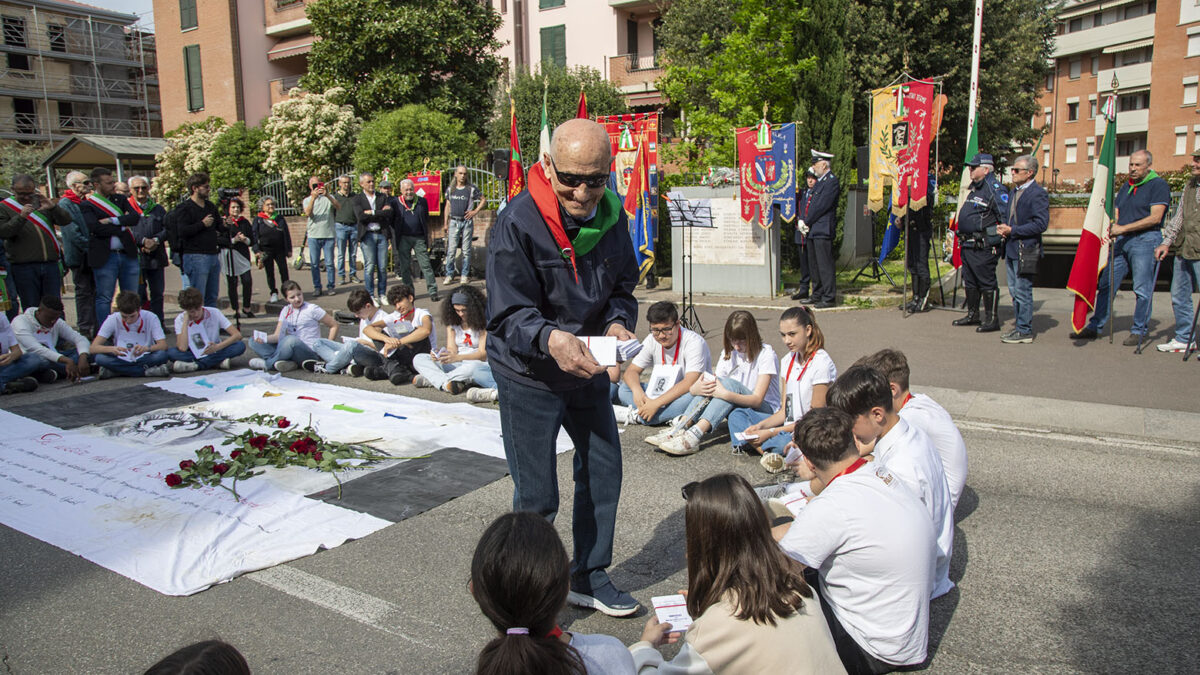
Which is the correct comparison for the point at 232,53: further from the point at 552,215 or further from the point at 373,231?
the point at 552,215

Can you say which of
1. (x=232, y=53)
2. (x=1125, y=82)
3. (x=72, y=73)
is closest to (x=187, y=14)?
(x=232, y=53)

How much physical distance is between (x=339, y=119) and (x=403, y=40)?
3103mm

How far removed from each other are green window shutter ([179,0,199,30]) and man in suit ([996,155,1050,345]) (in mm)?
37071

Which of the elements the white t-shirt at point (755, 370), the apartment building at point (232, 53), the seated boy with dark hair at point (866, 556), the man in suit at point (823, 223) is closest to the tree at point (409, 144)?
the man in suit at point (823, 223)

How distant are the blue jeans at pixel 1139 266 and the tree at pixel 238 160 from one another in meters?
26.2

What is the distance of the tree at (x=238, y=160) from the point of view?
28.7m

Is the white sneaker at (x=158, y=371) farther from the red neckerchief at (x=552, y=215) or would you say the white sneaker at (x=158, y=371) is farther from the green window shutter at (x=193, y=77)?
the green window shutter at (x=193, y=77)

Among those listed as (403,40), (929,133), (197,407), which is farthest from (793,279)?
(403,40)

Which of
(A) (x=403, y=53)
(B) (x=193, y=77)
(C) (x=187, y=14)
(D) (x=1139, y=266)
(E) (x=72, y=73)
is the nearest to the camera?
(D) (x=1139, y=266)

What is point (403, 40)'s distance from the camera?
1005 inches

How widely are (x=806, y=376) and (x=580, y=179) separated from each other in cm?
309

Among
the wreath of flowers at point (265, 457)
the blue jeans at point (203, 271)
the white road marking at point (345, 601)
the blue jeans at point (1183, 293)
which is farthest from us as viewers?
the blue jeans at point (203, 271)

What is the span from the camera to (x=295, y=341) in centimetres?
932

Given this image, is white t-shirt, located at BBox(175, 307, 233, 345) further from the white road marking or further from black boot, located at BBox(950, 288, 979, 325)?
black boot, located at BBox(950, 288, 979, 325)
